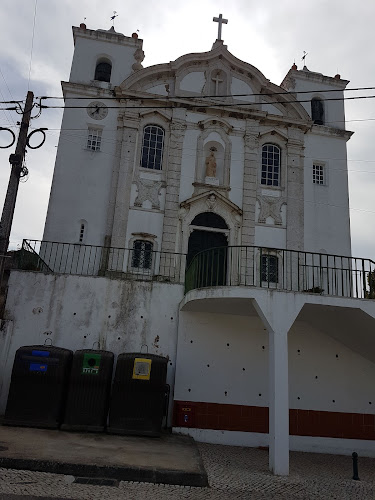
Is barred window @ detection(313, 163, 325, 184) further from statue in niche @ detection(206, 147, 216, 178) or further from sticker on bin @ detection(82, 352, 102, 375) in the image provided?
sticker on bin @ detection(82, 352, 102, 375)

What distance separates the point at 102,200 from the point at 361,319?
902cm

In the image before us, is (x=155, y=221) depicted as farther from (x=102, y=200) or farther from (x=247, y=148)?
(x=247, y=148)

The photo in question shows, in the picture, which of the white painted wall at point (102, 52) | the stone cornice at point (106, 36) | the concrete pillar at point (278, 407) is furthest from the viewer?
the stone cornice at point (106, 36)

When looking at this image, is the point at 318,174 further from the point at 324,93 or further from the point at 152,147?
the point at 152,147

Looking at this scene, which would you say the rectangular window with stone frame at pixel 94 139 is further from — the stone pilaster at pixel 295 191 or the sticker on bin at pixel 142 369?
the sticker on bin at pixel 142 369

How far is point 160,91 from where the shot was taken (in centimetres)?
1584

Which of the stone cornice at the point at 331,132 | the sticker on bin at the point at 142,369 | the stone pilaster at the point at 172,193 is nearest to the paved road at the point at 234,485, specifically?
the sticker on bin at the point at 142,369

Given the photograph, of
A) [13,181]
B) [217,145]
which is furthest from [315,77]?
[13,181]

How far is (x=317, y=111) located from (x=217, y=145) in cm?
483

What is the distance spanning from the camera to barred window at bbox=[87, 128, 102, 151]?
49.9ft

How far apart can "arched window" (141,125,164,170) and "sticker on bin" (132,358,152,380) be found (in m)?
7.86

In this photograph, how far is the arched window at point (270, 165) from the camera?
1580 cm

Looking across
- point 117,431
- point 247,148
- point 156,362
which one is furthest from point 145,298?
point 247,148

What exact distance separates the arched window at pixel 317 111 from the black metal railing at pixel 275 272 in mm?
6068
